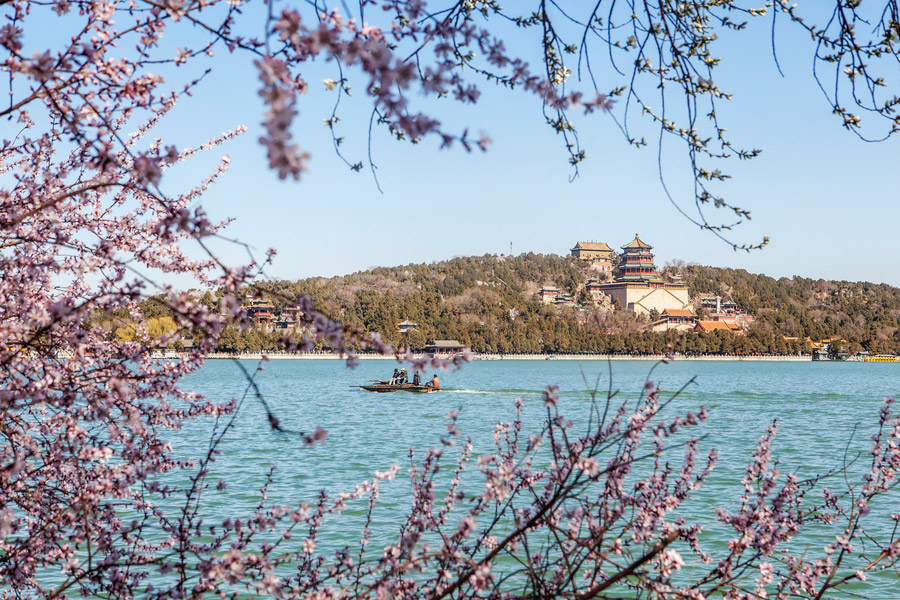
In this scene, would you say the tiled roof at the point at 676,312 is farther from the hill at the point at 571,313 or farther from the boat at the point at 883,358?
the boat at the point at 883,358

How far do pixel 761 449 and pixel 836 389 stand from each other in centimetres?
6559

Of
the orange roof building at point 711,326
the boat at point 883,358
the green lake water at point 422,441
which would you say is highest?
the orange roof building at point 711,326

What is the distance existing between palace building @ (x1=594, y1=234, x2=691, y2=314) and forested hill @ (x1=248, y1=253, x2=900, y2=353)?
10.3 ft

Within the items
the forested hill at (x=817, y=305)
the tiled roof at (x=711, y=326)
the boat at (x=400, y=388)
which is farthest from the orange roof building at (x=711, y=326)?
the boat at (x=400, y=388)

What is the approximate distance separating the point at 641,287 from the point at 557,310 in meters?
18.0

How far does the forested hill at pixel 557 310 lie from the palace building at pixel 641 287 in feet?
10.3

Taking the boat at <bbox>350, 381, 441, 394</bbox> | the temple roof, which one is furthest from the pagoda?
the boat at <bbox>350, 381, 441, 394</bbox>

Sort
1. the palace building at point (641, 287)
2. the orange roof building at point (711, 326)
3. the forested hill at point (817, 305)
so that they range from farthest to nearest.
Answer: the forested hill at point (817, 305) < the palace building at point (641, 287) < the orange roof building at point (711, 326)

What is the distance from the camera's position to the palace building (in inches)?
5763

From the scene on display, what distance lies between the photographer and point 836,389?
65.0m

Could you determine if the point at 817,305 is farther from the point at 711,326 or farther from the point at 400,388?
the point at 400,388

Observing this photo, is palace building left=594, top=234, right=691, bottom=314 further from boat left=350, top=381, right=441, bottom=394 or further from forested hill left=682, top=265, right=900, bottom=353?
boat left=350, top=381, right=441, bottom=394

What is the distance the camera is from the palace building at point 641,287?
480 feet

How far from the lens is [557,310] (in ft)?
524
